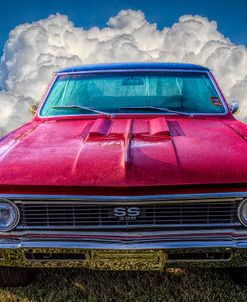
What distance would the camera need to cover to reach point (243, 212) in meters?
2.63

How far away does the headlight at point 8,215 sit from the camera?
8.73 ft

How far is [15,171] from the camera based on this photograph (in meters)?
2.65

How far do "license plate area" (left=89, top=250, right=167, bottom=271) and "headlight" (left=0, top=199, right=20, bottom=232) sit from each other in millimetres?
507

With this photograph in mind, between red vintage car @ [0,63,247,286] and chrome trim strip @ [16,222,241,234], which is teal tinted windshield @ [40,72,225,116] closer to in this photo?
red vintage car @ [0,63,247,286]

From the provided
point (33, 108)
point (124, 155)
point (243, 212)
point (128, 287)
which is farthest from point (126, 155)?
point (33, 108)

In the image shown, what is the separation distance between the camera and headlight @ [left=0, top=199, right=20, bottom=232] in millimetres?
2662

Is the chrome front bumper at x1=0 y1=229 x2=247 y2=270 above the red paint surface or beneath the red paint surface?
beneath

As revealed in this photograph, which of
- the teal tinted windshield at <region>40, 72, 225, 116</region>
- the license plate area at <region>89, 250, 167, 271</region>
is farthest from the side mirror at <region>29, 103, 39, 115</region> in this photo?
the license plate area at <region>89, 250, 167, 271</region>

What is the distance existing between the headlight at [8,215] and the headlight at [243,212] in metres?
1.31

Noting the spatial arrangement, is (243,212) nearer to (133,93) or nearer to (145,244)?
(145,244)

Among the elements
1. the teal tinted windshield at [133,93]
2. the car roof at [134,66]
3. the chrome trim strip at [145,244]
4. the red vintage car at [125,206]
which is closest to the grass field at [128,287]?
the red vintage car at [125,206]

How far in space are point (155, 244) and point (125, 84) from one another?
1929 millimetres

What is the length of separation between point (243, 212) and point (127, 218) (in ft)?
2.25

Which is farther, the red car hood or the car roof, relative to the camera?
the car roof
